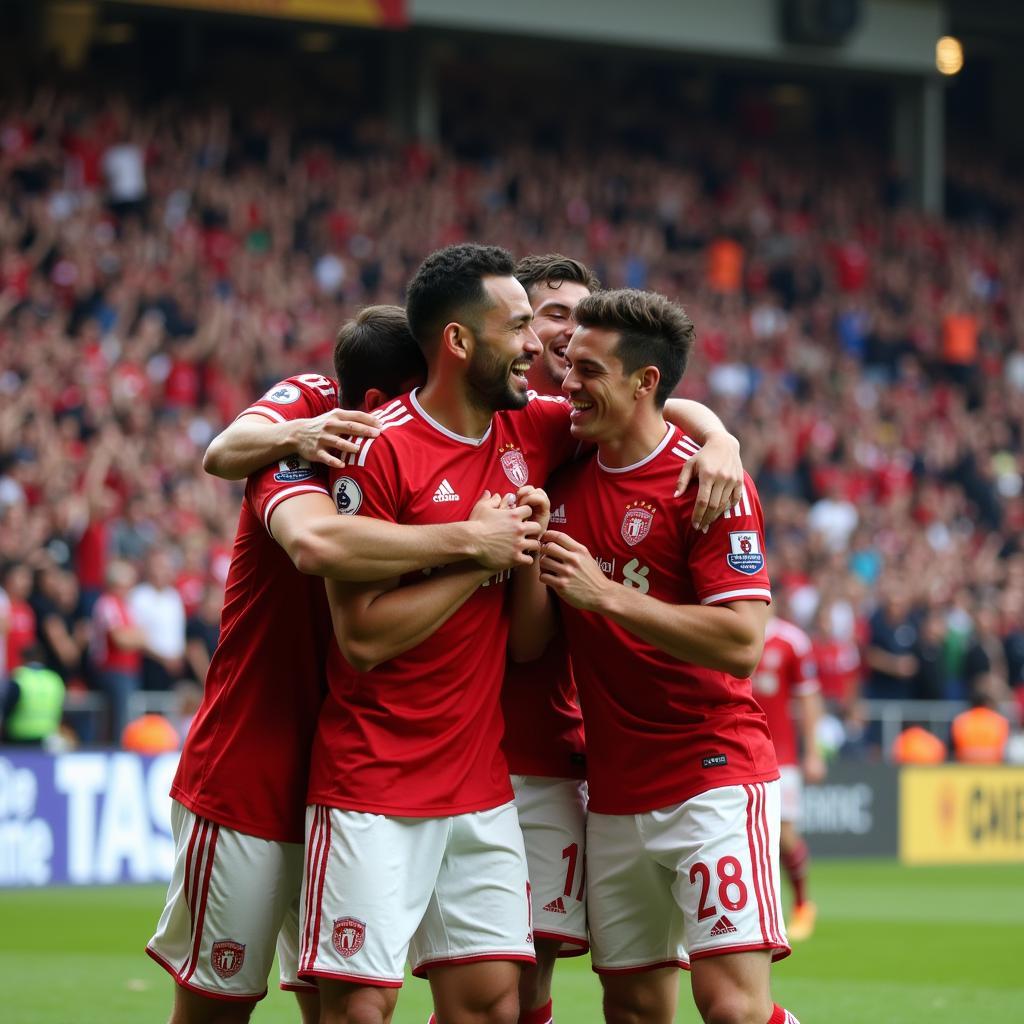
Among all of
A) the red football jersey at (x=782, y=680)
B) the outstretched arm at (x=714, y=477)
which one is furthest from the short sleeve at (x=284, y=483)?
the red football jersey at (x=782, y=680)

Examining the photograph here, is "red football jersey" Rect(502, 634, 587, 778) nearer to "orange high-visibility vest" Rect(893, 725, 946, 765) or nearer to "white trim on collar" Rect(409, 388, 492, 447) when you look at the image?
"white trim on collar" Rect(409, 388, 492, 447)

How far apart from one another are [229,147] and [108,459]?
8.43m

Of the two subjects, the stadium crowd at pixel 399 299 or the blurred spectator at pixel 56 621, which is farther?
the stadium crowd at pixel 399 299

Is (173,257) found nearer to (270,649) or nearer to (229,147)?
(229,147)

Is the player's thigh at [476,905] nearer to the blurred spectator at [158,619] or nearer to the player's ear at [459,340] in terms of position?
the player's ear at [459,340]

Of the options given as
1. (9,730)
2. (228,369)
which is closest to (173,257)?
(228,369)

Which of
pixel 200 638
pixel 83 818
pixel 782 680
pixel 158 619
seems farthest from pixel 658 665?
pixel 200 638

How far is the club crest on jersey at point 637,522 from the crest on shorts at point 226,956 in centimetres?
163

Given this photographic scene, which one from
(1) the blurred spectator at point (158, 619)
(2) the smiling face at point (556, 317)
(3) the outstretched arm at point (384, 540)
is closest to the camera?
(3) the outstretched arm at point (384, 540)

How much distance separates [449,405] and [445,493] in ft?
0.85

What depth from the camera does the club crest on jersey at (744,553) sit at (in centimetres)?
575

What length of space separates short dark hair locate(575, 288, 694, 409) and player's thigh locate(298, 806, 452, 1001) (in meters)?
1.47

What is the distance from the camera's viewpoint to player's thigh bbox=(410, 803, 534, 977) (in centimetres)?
553

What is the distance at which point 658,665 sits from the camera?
5875 mm
